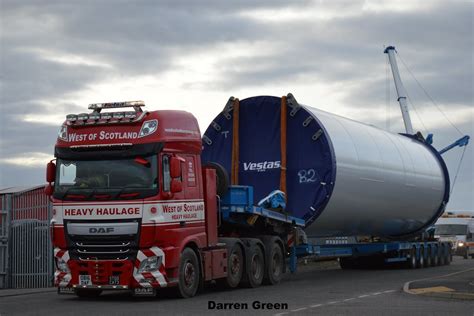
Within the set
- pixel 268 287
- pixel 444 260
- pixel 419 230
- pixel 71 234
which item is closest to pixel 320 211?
pixel 268 287

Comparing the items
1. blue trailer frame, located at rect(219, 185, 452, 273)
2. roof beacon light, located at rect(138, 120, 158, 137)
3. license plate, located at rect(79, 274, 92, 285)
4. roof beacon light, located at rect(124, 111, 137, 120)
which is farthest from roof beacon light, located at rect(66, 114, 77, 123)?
blue trailer frame, located at rect(219, 185, 452, 273)

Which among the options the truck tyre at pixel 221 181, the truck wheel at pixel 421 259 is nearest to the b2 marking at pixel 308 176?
the truck tyre at pixel 221 181

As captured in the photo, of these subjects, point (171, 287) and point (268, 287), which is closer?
point (171, 287)

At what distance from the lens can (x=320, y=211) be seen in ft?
70.0

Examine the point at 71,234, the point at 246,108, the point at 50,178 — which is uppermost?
the point at 246,108

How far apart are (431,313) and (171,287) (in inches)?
208

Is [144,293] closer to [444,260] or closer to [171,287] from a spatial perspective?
[171,287]

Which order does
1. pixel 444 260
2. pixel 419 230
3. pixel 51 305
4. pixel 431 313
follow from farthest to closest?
pixel 444 260 < pixel 419 230 < pixel 51 305 < pixel 431 313

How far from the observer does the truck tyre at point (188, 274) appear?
644 inches

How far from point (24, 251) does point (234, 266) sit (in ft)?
22.6

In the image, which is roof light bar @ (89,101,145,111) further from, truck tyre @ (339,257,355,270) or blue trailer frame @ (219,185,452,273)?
truck tyre @ (339,257,355,270)

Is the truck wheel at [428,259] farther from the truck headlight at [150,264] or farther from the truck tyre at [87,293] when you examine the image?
the truck headlight at [150,264]

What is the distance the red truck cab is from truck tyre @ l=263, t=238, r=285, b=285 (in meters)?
3.35

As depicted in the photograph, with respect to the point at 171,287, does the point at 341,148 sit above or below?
above
